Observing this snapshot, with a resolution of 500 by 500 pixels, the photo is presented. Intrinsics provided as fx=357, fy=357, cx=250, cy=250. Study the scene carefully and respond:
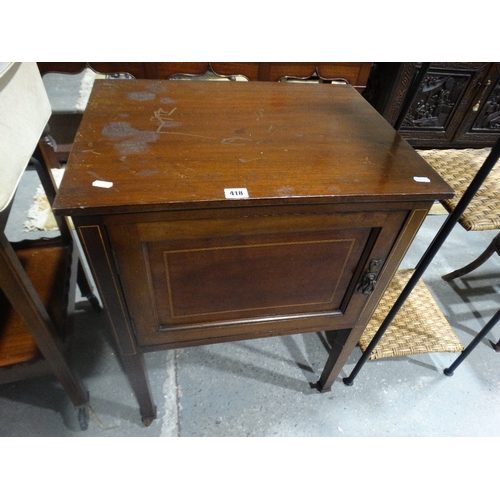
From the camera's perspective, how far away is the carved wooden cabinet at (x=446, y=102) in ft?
5.91

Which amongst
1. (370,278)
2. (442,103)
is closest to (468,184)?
(370,278)

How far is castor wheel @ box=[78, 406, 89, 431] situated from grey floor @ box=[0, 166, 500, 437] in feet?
0.07

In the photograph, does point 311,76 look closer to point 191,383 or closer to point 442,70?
point 442,70

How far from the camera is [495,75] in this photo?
1.86 meters

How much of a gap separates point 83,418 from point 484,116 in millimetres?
2452

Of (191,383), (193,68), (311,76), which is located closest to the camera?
(191,383)

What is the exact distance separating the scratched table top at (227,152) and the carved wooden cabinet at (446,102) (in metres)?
1.04

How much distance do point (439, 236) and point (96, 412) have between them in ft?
3.69

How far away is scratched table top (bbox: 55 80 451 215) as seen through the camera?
2.03ft

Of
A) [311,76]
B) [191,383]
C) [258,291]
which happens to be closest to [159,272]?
[258,291]

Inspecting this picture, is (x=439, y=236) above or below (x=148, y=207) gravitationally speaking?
below

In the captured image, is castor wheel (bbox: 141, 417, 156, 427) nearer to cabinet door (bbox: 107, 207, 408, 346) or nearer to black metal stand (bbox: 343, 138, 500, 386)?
cabinet door (bbox: 107, 207, 408, 346)

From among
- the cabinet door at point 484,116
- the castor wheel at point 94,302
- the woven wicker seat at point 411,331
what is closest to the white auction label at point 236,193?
the woven wicker seat at point 411,331

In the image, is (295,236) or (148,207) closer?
(148,207)
